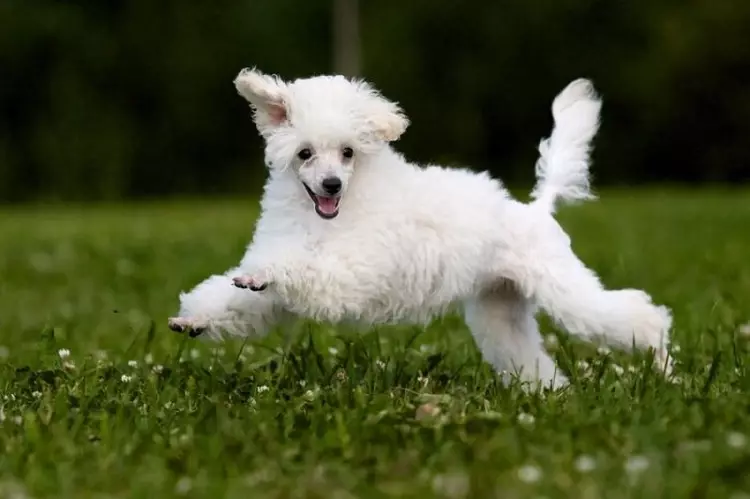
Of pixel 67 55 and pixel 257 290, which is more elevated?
pixel 67 55

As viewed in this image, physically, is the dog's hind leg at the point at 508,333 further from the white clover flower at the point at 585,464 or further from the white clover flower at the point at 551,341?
the white clover flower at the point at 585,464

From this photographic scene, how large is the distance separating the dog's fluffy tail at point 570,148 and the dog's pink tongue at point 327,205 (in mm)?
1148

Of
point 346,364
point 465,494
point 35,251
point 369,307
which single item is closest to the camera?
point 465,494

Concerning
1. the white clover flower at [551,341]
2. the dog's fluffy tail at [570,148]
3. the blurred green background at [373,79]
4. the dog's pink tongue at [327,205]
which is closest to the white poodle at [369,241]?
the dog's pink tongue at [327,205]

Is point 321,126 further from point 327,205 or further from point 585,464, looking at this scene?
point 585,464

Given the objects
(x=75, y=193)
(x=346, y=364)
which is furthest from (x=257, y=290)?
(x=75, y=193)

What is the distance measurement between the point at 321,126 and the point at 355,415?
1039 mm

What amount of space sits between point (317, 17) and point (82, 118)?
19.4ft

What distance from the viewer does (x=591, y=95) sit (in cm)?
559

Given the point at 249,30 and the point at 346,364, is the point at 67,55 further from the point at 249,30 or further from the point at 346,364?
the point at 346,364

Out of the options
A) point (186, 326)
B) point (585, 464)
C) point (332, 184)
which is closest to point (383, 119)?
point (332, 184)

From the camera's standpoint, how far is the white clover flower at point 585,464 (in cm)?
327

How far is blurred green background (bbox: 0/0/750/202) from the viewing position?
28500 millimetres

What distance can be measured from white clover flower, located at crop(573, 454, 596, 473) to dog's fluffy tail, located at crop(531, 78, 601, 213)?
207 centimetres
